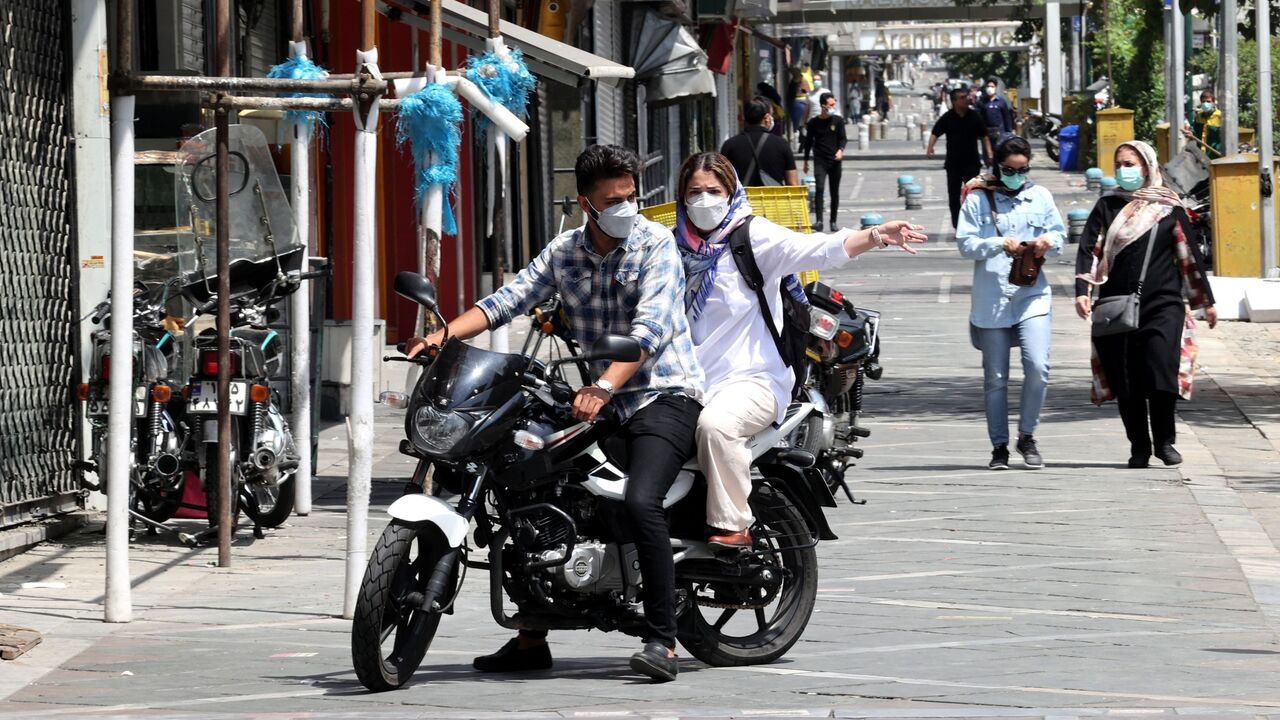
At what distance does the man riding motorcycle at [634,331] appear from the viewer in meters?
6.50

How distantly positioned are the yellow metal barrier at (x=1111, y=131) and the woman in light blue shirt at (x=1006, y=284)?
89.7 ft

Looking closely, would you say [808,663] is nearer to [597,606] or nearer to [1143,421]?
[597,606]

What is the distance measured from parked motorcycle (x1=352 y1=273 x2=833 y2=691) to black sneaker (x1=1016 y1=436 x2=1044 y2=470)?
4.95 metres

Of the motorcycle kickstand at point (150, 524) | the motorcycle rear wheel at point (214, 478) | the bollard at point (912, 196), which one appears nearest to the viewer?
the motorcycle rear wheel at point (214, 478)

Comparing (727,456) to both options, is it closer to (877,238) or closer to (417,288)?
(877,238)

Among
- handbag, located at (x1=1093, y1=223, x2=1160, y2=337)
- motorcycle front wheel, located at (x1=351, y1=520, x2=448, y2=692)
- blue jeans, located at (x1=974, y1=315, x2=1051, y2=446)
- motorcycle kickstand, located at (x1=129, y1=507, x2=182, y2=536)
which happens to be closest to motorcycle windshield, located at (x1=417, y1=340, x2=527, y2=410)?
motorcycle front wheel, located at (x1=351, y1=520, x2=448, y2=692)

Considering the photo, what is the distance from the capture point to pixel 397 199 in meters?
17.2

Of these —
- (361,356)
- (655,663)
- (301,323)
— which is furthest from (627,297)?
(301,323)

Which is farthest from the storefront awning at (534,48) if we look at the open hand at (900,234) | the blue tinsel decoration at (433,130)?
the open hand at (900,234)

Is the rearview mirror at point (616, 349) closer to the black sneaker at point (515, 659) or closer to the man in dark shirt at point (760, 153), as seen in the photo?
the black sneaker at point (515, 659)

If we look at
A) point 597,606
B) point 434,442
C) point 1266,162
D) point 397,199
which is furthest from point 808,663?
point 1266,162

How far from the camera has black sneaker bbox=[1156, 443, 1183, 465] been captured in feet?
38.5

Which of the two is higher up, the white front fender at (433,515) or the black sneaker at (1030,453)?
the white front fender at (433,515)

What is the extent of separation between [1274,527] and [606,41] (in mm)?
19082
